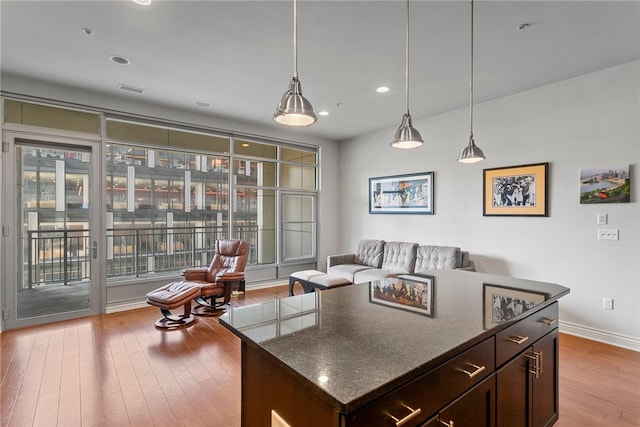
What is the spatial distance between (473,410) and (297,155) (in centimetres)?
562

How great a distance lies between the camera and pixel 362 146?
6.31 m

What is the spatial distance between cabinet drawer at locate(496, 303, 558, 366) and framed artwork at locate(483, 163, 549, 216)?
2538mm

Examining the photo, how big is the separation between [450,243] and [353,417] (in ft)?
14.6

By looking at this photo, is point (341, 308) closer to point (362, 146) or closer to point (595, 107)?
point (595, 107)

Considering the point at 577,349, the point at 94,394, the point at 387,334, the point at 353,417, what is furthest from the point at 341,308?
the point at 577,349

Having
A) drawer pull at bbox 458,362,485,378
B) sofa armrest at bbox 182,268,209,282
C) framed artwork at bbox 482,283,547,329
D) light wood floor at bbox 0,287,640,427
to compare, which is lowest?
light wood floor at bbox 0,287,640,427

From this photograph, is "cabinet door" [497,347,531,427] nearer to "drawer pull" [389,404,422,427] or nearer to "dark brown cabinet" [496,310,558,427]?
"dark brown cabinet" [496,310,558,427]

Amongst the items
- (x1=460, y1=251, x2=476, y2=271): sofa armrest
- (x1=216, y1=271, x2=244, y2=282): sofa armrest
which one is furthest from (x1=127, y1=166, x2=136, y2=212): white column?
(x1=460, y1=251, x2=476, y2=271): sofa armrest

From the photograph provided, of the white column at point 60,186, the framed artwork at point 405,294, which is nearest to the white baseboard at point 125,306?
the white column at point 60,186

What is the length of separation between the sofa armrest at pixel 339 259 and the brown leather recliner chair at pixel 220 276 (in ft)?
5.07

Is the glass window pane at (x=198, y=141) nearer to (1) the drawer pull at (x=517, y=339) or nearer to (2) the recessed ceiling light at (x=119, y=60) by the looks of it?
(2) the recessed ceiling light at (x=119, y=60)

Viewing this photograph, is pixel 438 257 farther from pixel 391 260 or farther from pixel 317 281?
pixel 317 281

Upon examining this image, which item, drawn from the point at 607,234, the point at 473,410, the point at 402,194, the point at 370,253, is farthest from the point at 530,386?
the point at 402,194

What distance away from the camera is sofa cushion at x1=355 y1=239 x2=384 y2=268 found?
5438mm
